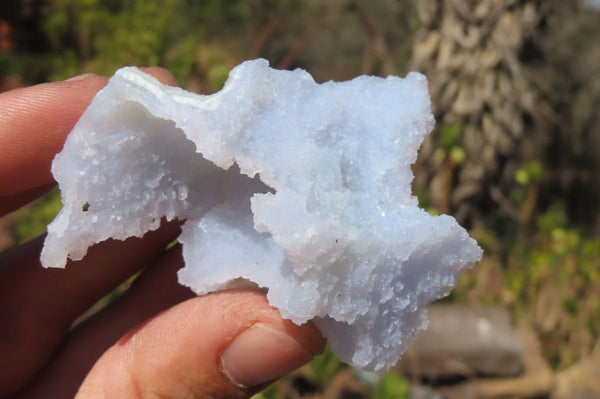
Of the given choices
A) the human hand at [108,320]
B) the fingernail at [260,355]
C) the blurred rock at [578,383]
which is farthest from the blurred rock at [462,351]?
the fingernail at [260,355]

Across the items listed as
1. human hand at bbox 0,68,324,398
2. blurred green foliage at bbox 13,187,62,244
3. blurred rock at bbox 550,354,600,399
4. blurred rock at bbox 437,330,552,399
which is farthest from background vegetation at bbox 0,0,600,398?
human hand at bbox 0,68,324,398

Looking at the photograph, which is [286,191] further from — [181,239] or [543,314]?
[543,314]

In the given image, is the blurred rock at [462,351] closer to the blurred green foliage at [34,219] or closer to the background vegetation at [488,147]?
the background vegetation at [488,147]

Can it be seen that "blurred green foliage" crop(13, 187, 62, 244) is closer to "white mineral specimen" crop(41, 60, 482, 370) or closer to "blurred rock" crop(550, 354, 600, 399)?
"white mineral specimen" crop(41, 60, 482, 370)

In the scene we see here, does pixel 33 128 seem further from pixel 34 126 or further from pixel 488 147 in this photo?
pixel 488 147

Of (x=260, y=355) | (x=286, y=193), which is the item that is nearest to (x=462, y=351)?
Answer: (x=260, y=355)

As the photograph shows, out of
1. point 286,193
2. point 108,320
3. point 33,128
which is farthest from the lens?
point 108,320
